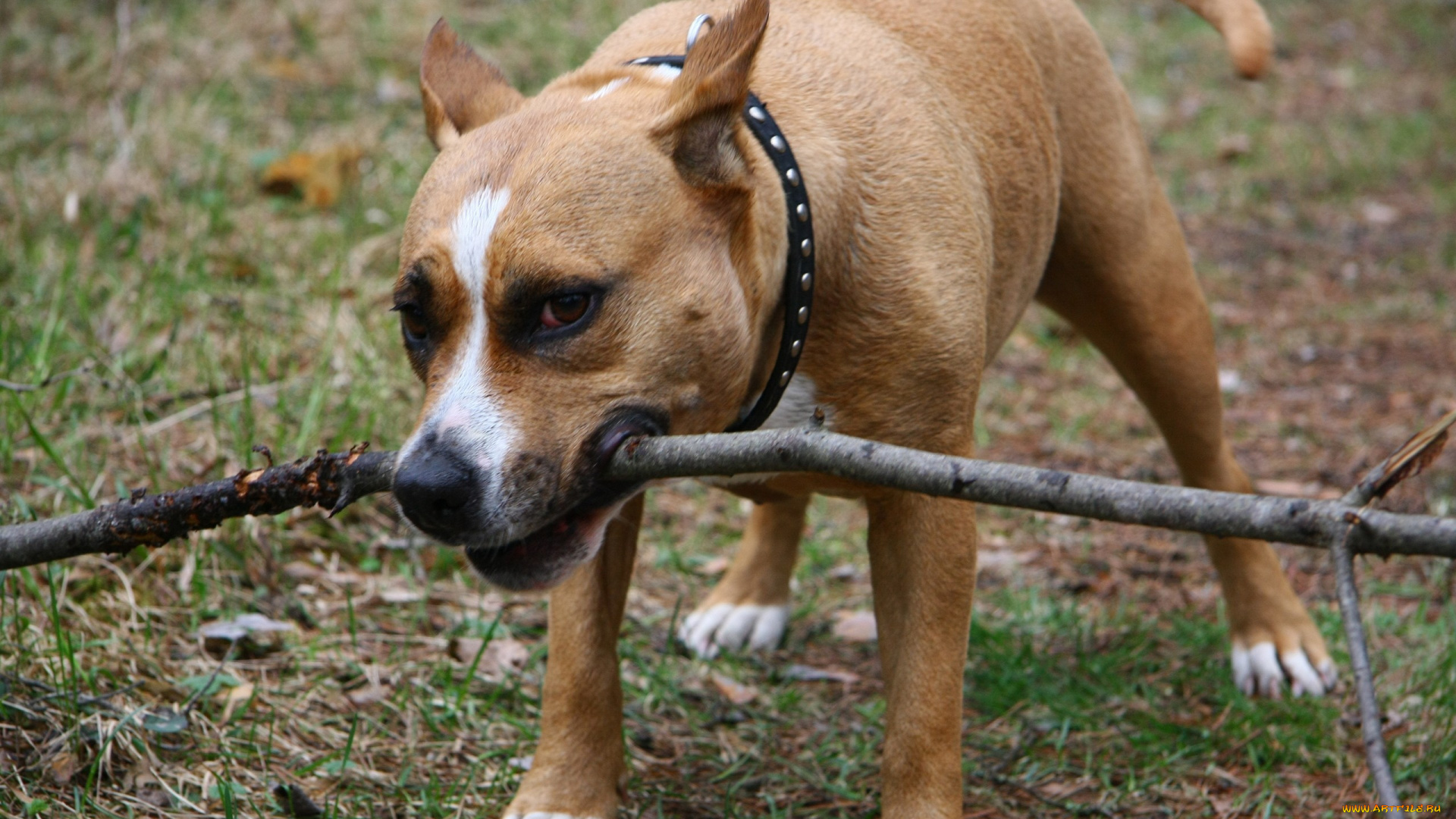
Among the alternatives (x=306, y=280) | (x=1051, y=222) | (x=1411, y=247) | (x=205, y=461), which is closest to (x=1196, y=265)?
(x=1411, y=247)

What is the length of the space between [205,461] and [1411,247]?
666 centimetres

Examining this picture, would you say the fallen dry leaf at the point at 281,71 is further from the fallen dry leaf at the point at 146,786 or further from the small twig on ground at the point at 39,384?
the fallen dry leaf at the point at 146,786

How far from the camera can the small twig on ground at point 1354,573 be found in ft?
4.61

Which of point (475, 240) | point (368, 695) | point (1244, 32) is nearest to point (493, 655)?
point (368, 695)

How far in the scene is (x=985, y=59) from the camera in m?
3.40

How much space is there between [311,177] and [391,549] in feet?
8.35

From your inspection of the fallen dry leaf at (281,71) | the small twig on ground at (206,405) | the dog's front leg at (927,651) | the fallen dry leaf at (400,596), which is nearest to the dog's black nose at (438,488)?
the dog's front leg at (927,651)

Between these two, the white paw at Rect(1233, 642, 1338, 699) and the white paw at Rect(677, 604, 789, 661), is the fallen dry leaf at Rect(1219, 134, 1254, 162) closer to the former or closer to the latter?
the white paw at Rect(1233, 642, 1338, 699)

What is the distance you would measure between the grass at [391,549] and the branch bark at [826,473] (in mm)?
634

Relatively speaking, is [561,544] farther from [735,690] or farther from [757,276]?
[735,690]

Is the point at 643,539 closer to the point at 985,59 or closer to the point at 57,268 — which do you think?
the point at 985,59

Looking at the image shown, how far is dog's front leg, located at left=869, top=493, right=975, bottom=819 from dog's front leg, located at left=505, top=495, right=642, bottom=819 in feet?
2.08

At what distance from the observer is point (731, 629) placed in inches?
161

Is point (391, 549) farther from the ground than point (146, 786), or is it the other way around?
point (391, 549)
